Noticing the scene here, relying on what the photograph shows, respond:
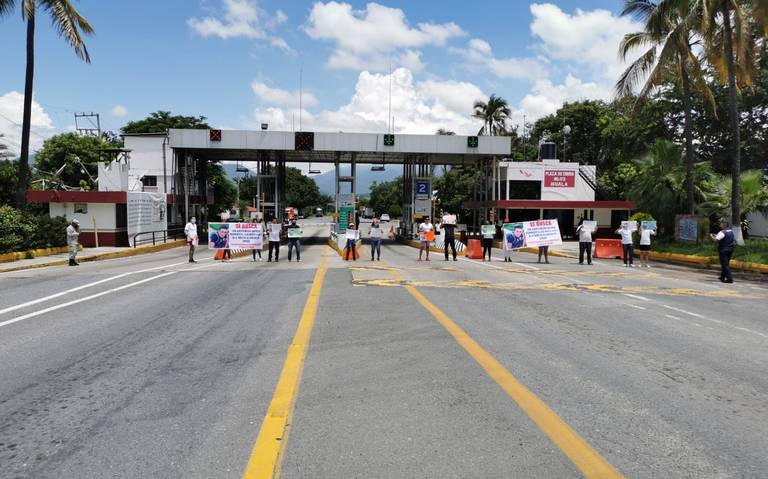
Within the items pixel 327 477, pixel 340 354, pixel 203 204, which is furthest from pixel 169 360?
pixel 203 204

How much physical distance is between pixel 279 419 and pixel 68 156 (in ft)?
188

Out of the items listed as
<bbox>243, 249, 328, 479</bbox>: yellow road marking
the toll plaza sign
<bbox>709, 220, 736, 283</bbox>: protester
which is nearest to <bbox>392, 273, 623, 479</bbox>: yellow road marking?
<bbox>243, 249, 328, 479</bbox>: yellow road marking

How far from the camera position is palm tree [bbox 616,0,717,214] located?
23809mm

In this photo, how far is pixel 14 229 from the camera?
69.6 ft

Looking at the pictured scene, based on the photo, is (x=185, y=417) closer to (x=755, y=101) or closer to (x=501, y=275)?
(x=501, y=275)

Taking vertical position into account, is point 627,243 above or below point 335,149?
below

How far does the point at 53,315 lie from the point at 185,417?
588cm

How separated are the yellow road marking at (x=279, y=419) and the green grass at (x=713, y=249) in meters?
17.3

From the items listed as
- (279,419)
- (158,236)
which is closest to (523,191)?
(158,236)

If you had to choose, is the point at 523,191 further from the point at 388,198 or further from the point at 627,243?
the point at 388,198

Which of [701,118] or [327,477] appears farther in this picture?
[701,118]

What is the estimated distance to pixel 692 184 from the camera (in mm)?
24719

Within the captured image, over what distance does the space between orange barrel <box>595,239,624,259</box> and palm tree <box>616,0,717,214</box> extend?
10.6 ft

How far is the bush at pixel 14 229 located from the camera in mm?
20734
